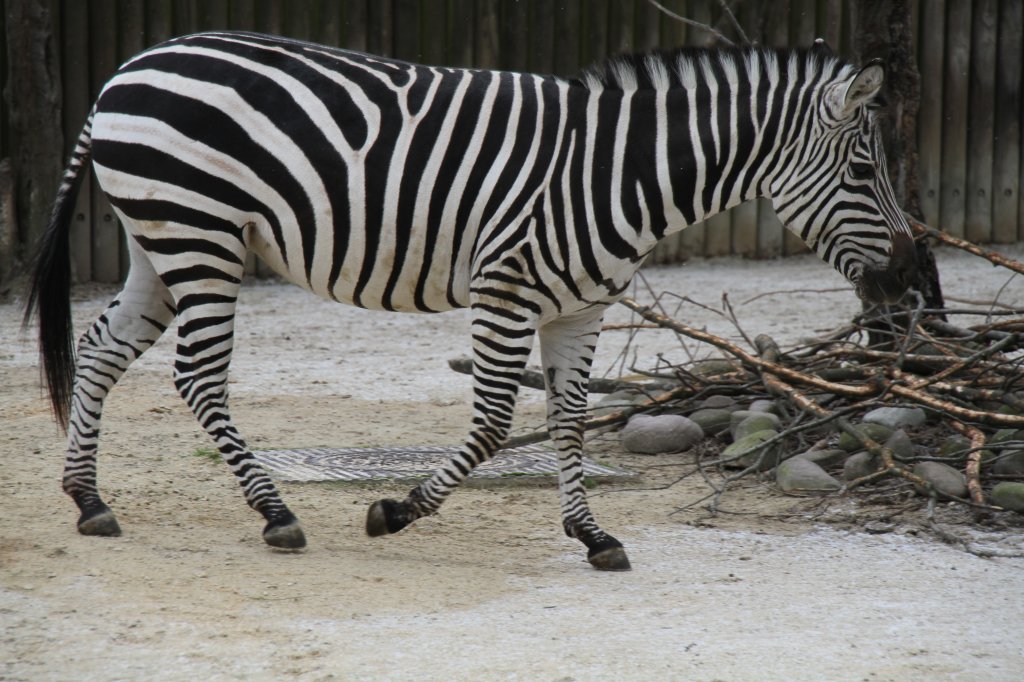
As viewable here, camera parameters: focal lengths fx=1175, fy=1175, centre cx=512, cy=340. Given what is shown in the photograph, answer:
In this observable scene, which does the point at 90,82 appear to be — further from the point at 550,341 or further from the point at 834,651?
the point at 834,651

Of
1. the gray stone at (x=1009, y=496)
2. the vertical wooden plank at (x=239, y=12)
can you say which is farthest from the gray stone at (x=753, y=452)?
the vertical wooden plank at (x=239, y=12)

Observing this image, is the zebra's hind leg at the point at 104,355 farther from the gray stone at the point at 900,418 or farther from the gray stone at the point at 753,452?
the gray stone at the point at 900,418

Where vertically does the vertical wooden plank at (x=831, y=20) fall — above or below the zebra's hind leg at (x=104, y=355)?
above

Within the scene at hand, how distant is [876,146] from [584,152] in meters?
1.07

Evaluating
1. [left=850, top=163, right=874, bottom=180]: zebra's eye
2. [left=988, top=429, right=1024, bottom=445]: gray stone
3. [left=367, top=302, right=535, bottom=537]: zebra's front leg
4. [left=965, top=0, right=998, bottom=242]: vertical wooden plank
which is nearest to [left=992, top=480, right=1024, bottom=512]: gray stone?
[left=988, top=429, right=1024, bottom=445]: gray stone

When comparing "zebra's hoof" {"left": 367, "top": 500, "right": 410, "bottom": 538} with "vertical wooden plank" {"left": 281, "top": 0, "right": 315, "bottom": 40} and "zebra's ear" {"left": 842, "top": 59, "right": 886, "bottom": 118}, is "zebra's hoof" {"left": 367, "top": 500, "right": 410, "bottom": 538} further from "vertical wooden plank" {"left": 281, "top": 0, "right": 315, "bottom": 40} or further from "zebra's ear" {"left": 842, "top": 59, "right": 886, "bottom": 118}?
"vertical wooden plank" {"left": 281, "top": 0, "right": 315, "bottom": 40}

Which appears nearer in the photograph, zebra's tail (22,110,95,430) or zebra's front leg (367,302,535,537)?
zebra's front leg (367,302,535,537)

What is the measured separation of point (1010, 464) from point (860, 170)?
172 centimetres

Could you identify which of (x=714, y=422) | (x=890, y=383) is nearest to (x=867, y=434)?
(x=890, y=383)

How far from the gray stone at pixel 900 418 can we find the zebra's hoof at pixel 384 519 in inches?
103

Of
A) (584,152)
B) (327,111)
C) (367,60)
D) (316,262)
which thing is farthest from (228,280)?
(584,152)

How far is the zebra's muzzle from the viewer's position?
14.0 feet

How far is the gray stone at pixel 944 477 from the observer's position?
5012 mm

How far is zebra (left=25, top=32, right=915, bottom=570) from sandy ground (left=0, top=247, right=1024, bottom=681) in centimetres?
28
